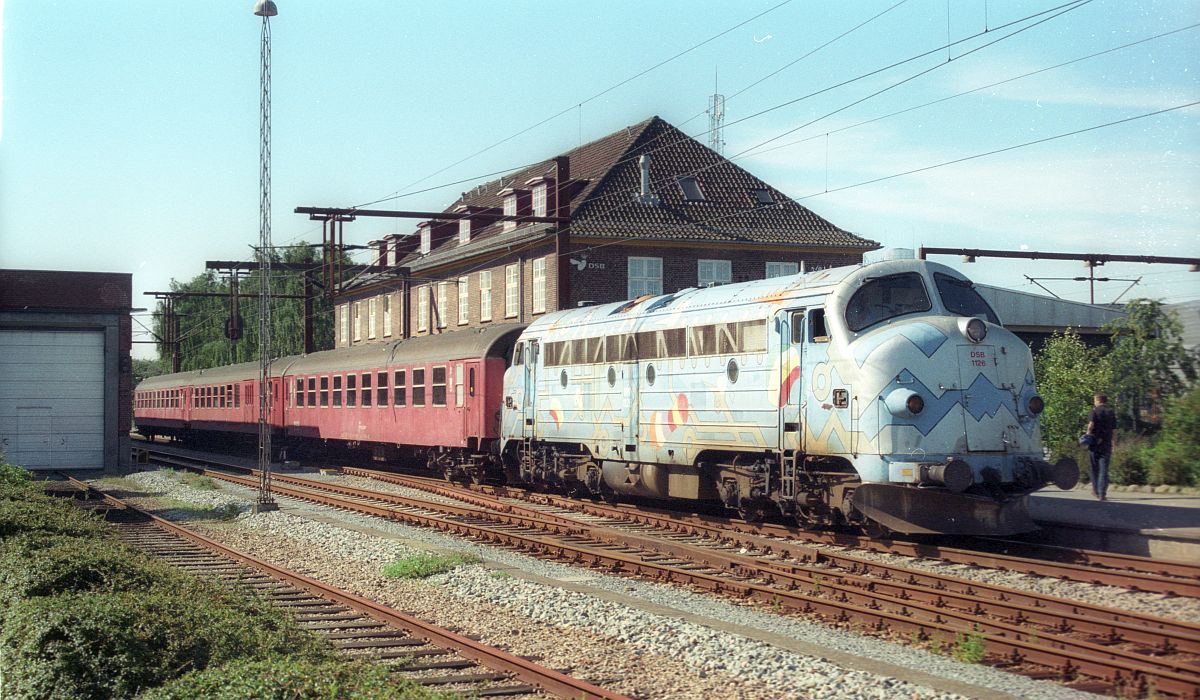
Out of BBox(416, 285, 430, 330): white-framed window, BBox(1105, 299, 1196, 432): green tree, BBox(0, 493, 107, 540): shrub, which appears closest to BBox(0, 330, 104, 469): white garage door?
BBox(416, 285, 430, 330): white-framed window

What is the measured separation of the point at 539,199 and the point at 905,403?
2896 cm

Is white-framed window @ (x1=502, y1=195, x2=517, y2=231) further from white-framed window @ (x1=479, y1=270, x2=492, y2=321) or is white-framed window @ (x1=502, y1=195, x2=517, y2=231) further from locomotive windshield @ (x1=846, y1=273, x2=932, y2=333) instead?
locomotive windshield @ (x1=846, y1=273, x2=932, y2=333)

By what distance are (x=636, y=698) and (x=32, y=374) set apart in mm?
31918

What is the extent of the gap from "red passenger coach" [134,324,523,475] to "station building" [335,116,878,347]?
6.36 m

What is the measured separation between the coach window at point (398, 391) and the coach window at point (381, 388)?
0.52 meters

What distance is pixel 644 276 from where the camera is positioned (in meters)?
38.0

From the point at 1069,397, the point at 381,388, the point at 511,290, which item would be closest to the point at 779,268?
the point at 511,290

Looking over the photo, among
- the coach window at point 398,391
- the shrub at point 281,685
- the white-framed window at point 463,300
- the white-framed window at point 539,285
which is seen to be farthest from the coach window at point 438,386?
the white-framed window at point 463,300

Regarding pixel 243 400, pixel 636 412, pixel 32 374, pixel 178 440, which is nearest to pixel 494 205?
pixel 243 400

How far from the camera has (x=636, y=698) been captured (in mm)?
7734

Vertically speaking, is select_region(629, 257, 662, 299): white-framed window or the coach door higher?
select_region(629, 257, 662, 299): white-framed window

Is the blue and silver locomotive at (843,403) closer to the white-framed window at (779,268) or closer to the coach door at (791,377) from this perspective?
the coach door at (791,377)

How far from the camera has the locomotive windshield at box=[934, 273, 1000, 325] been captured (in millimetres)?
13805

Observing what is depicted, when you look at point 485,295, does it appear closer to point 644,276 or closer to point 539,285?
point 539,285
